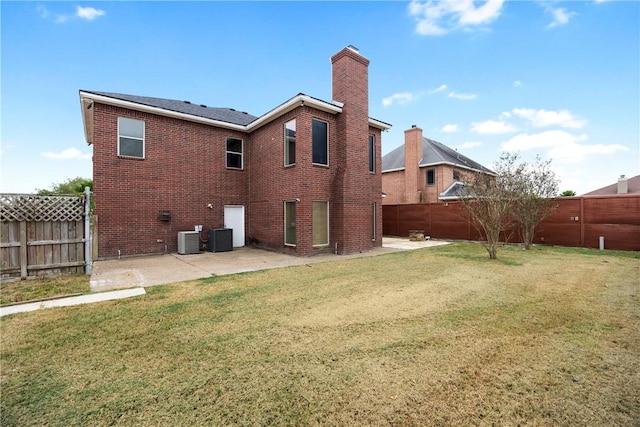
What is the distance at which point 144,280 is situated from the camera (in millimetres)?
6809

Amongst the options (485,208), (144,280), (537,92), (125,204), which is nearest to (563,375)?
(144,280)

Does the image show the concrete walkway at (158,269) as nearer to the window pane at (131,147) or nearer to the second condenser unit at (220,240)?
the second condenser unit at (220,240)

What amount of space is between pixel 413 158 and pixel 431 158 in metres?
1.41

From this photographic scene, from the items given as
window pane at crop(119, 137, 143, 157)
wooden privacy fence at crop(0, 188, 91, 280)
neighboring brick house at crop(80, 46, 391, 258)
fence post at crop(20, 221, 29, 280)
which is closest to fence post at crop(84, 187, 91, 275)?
wooden privacy fence at crop(0, 188, 91, 280)

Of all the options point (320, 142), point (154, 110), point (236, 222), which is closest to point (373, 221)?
point (320, 142)

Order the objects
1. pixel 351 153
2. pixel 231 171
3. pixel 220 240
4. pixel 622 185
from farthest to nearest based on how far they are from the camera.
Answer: pixel 622 185
pixel 231 171
pixel 220 240
pixel 351 153

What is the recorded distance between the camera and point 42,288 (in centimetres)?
581

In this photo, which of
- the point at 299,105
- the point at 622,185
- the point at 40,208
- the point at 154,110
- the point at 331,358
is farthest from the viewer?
the point at 622,185

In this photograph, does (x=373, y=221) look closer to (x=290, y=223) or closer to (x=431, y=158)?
(x=290, y=223)

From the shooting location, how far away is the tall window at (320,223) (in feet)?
36.4

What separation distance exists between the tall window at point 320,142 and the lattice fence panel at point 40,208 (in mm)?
7355

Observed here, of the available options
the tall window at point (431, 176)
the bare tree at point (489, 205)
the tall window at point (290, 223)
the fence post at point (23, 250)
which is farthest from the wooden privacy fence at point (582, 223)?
the fence post at point (23, 250)

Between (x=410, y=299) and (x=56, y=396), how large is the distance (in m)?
4.72

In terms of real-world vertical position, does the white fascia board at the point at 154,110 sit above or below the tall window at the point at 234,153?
above
